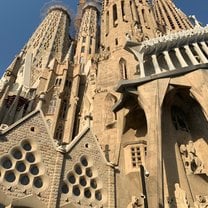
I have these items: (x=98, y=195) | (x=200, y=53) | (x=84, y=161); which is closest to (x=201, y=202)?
(x=98, y=195)

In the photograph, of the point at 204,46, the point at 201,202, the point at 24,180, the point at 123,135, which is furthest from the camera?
the point at 204,46

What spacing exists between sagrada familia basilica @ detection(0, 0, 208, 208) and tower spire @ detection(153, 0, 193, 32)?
9113 millimetres

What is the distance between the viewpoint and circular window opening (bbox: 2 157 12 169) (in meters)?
9.63

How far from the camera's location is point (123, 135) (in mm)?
14016

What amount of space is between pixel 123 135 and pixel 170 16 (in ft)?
78.2

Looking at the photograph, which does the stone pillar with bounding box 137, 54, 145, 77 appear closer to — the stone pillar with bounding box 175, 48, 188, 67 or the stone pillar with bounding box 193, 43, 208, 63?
the stone pillar with bounding box 175, 48, 188, 67

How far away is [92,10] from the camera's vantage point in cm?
3981

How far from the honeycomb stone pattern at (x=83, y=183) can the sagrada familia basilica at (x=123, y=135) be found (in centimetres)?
4

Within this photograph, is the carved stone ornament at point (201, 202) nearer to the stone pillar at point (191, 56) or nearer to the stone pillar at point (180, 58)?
the stone pillar at point (180, 58)

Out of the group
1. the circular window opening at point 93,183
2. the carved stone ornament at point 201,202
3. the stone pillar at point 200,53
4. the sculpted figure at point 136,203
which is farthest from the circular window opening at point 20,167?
the stone pillar at point 200,53

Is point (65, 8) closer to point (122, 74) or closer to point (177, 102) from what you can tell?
point (122, 74)

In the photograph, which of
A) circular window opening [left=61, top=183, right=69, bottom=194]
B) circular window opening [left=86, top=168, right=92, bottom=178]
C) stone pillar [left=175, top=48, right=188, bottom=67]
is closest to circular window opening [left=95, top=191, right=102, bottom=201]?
circular window opening [left=86, top=168, right=92, bottom=178]

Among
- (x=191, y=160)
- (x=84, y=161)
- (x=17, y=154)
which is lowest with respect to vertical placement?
(x=17, y=154)

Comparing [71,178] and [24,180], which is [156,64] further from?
[24,180]
